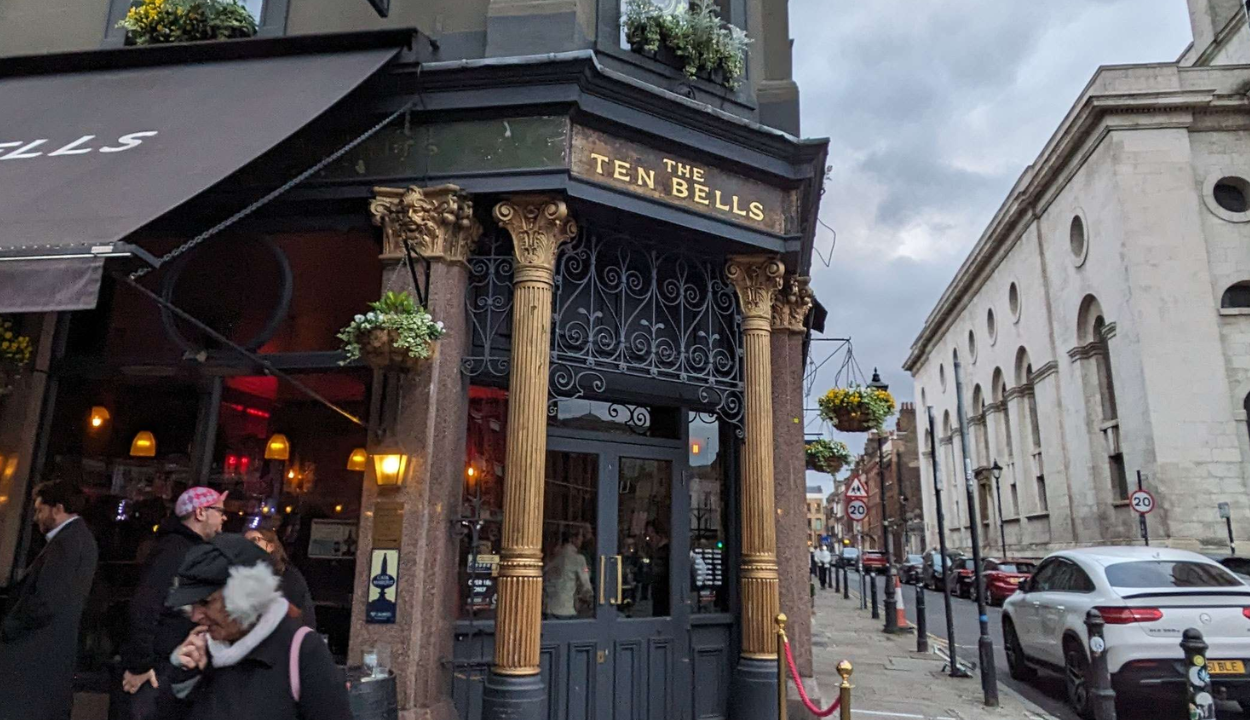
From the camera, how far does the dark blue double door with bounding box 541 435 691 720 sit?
7664 mm

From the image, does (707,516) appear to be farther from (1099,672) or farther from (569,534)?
(1099,672)

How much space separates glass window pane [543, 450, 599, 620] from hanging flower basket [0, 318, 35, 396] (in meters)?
5.52

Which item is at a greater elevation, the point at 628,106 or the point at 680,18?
the point at 680,18

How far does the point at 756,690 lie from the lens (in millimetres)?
7805

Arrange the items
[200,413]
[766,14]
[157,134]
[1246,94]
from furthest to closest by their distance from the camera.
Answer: [1246,94]
[766,14]
[200,413]
[157,134]

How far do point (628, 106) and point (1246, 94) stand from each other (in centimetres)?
3541

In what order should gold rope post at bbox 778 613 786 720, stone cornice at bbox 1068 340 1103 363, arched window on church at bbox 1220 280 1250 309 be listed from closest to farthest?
gold rope post at bbox 778 613 786 720 < arched window on church at bbox 1220 280 1250 309 < stone cornice at bbox 1068 340 1103 363

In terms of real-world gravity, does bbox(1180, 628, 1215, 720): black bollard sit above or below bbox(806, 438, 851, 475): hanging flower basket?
below

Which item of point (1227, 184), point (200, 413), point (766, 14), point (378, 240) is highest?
point (1227, 184)

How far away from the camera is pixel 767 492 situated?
8.26 meters

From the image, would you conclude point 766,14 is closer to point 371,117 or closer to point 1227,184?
point 371,117

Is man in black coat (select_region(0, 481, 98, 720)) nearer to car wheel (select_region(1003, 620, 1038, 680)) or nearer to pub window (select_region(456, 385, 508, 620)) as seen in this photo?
pub window (select_region(456, 385, 508, 620))

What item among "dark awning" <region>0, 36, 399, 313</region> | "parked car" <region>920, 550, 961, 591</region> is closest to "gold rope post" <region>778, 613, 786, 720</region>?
"dark awning" <region>0, 36, 399, 313</region>

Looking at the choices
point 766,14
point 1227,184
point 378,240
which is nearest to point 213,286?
point 378,240
